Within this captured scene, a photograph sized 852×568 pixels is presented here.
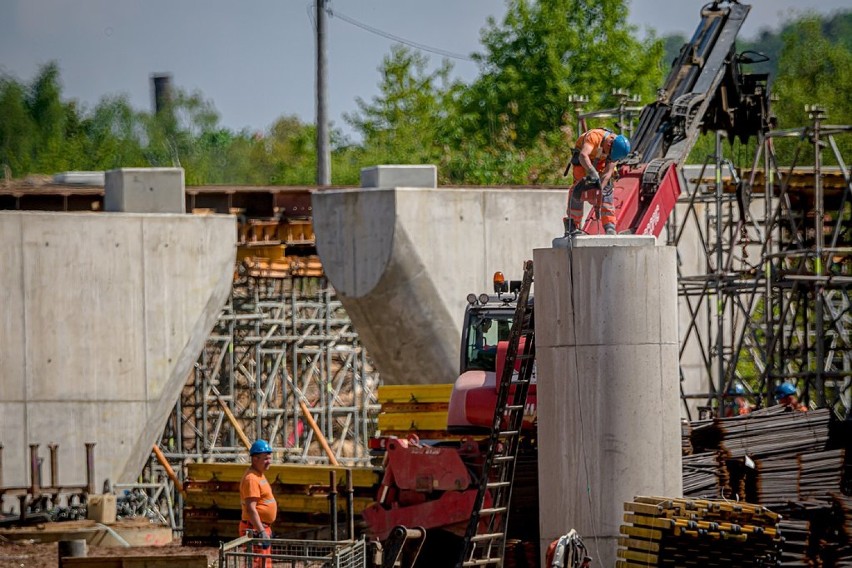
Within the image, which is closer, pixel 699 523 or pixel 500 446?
pixel 699 523

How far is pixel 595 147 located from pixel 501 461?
11.4 ft

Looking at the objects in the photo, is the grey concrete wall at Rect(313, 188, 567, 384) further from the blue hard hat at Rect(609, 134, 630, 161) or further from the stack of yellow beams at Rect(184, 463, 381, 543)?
the blue hard hat at Rect(609, 134, 630, 161)

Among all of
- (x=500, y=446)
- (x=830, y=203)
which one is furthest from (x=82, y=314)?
(x=830, y=203)

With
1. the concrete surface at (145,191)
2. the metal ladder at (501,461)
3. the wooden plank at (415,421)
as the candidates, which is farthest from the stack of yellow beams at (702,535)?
the concrete surface at (145,191)

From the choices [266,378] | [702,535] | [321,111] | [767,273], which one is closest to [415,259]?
[767,273]

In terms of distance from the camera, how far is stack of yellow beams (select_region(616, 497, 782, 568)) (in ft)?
44.3

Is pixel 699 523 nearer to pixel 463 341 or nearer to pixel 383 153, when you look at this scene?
pixel 463 341

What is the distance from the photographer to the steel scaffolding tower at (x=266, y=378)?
105ft

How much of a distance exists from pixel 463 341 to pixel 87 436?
870cm

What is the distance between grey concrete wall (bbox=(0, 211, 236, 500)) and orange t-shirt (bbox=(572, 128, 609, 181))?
11.5 m

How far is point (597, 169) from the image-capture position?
16625 mm

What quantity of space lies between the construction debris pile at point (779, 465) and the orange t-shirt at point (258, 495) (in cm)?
415

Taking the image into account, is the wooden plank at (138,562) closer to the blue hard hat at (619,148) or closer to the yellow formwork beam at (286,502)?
the yellow formwork beam at (286,502)

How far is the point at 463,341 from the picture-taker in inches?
762
